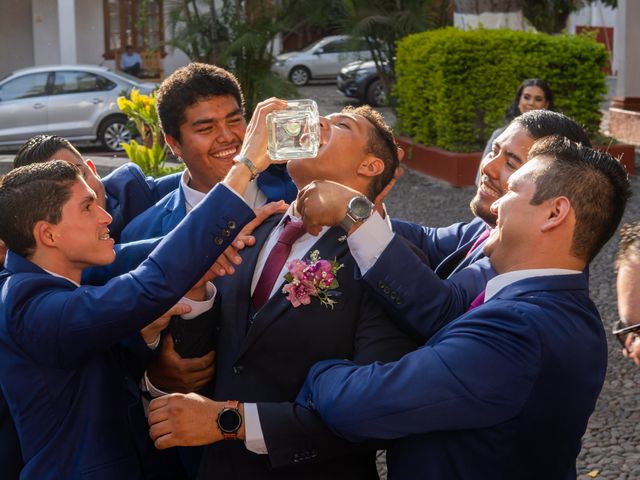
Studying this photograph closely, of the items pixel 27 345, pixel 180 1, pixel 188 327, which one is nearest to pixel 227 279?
pixel 188 327

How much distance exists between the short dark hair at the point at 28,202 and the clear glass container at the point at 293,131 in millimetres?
614

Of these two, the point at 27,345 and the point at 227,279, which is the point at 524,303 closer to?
the point at 227,279

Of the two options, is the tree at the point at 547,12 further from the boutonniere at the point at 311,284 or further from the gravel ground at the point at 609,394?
the boutonniere at the point at 311,284

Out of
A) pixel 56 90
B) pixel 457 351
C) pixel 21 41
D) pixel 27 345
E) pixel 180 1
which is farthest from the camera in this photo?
pixel 21 41

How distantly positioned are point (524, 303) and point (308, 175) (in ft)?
3.07

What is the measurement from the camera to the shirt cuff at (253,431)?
261 cm

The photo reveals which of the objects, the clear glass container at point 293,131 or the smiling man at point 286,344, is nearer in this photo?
the smiling man at point 286,344

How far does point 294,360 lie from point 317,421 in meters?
0.23

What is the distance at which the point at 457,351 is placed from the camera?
2307 mm

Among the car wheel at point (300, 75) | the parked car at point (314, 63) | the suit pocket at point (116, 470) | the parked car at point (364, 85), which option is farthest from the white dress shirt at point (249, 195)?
the car wheel at point (300, 75)

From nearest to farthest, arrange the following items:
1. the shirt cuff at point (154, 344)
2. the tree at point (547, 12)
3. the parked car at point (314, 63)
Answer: the shirt cuff at point (154, 344)
the tree at point (547, 12)
the parked car at point (314, 63)

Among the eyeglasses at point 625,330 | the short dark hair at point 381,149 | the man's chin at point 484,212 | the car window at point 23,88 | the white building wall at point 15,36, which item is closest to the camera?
the eyeglasses at point 625,330

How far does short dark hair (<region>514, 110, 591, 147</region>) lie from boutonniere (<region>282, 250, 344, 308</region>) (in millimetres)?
1019

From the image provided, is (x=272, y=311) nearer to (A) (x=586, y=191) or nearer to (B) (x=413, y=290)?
(B) (x=413, y=290)
